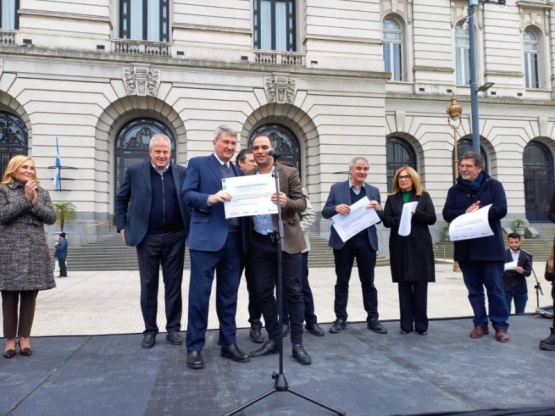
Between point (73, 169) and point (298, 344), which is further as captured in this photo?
point (73, 169)

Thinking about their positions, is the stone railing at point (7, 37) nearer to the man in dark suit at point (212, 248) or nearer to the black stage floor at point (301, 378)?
the black stage floor at point (301, 378)

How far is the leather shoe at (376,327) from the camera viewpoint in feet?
18.3

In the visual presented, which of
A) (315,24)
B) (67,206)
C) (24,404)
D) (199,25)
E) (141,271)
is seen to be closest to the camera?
(24,404)

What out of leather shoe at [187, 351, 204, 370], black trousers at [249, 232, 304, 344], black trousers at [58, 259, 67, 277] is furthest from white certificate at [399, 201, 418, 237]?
black trousers at [58, 259, 67, 277]

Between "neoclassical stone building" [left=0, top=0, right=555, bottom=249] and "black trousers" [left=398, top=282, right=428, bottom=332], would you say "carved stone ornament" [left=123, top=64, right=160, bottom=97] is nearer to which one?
"neoclassical stone building" [left=0, top=0, right=555, bottom=249]

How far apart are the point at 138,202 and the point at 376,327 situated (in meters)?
3.47

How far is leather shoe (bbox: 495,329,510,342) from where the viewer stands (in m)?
5.12

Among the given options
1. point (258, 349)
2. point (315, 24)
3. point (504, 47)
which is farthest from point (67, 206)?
point (504, 47)

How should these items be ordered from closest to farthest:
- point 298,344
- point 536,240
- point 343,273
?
1. point 298,344
2. point 343,273
3. point 536,240

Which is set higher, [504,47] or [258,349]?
[504,47]

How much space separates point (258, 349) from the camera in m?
4.79

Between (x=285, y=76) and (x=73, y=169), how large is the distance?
10.5m

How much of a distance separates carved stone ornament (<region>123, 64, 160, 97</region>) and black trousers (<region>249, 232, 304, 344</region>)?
16208mm

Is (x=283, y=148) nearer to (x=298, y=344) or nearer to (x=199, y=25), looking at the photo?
(x=199, y=25)
